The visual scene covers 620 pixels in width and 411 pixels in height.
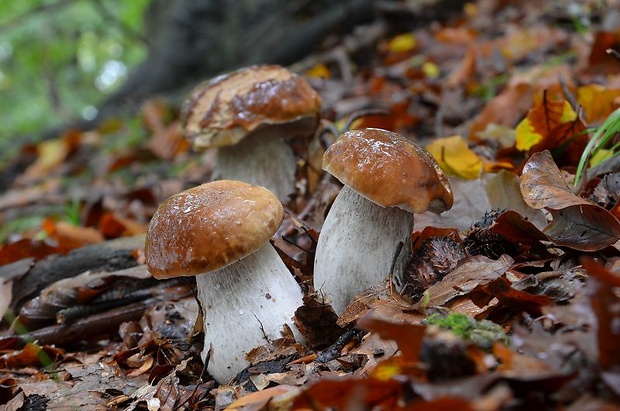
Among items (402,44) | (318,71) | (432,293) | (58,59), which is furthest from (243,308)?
(58,59)

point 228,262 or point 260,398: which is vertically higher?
point 228,262

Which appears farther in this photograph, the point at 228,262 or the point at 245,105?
the point at 245,105

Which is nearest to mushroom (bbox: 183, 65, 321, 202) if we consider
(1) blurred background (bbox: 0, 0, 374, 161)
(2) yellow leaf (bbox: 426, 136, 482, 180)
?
(2) yellow leaf (bbox: 426, 136, 482, 180)

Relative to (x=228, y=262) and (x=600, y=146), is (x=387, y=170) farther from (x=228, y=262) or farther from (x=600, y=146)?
(x=600, y=146)

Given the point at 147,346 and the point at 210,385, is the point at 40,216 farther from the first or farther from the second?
the point at 210,385

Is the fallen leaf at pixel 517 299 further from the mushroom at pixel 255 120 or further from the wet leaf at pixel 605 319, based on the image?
the mushroom at pixel 255 120

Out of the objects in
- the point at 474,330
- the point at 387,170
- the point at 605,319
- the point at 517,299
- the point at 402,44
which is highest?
the point at 387,170

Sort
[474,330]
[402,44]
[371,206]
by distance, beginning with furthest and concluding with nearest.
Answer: [402,44] < [371,206] < [474,330]

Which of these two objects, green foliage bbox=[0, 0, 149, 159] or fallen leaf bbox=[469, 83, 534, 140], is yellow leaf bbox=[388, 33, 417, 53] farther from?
green foliage bbox=[0, 0, 149, 159]
